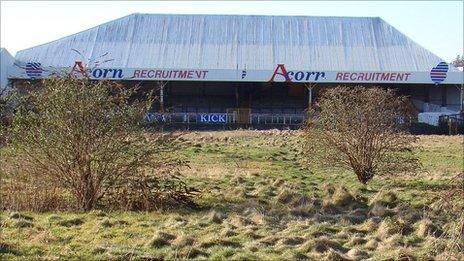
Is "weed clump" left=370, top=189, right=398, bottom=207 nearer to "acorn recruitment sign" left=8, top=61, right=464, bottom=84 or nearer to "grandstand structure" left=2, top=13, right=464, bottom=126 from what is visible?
"grandstand structure" left=2, top=13, right=464, bottom=126

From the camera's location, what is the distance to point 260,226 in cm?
970

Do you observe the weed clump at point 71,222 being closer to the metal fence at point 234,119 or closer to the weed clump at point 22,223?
the weed clump at point 22,223

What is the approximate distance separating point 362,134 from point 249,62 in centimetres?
3105

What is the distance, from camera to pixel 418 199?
12773 mm

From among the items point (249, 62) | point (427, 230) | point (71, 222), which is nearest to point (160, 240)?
point (71, 222)

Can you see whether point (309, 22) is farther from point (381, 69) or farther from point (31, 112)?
point (31, 112)

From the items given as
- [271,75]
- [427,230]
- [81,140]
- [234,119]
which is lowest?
[427,230]

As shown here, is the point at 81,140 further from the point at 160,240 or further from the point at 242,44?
the point at 242,44

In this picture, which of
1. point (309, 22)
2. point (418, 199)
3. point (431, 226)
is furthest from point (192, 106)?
point (431, 226)

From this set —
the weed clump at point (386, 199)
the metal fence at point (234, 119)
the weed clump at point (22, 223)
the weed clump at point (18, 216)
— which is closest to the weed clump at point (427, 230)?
the weed clump at point (386, 199)

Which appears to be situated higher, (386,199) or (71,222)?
(386,199)

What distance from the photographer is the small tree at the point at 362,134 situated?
15.5 m

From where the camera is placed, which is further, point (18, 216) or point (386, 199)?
point (386, 199)

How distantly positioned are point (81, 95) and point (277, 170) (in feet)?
28.1
